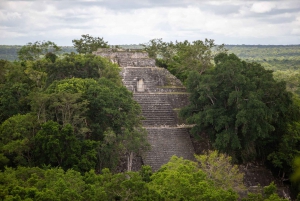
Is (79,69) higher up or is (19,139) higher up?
(79,69)

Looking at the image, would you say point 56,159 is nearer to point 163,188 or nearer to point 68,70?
point 163,188

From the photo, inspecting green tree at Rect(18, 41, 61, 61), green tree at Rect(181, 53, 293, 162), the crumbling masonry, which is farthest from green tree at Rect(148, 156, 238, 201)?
green tree at Rect(18, 41, 61, 61)

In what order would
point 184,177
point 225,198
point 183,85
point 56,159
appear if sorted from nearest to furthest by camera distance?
point 225,198 → point 184,177 → point 56,159 → point 183,85

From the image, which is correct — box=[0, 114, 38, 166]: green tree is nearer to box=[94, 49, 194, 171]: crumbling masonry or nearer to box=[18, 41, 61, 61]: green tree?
box=[94, 49, 194, 171]: crumbling masonry

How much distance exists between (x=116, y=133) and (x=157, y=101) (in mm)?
4898

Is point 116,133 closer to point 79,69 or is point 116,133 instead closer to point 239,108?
point 79,69

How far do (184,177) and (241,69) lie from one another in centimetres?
805

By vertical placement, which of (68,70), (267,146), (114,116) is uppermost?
(68,70)

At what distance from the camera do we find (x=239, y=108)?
1634cm

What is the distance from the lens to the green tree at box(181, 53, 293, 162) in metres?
16.1

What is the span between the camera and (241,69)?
17.4 meters

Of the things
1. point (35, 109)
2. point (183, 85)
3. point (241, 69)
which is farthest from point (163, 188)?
point (183, 85)

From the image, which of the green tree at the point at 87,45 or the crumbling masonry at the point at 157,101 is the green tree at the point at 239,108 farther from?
the green tree at the point at 87,45

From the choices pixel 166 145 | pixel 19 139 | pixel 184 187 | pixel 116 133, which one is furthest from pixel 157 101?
pixel 184 187
